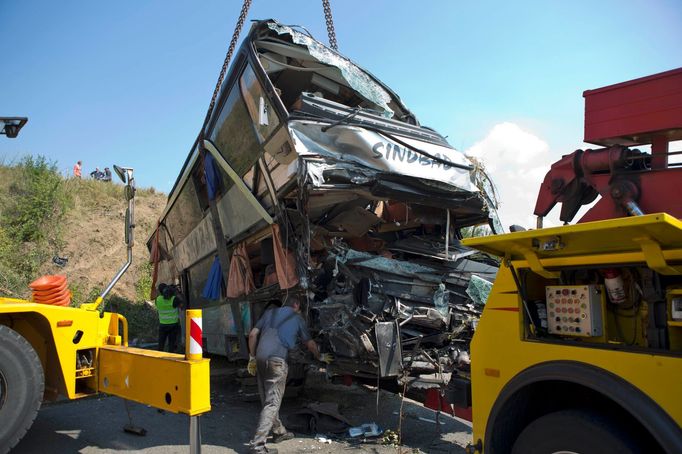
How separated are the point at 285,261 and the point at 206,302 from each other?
2964mm

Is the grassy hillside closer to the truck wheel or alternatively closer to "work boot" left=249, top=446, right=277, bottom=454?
"work boot" left=249, top=446, right=277, bottom=454

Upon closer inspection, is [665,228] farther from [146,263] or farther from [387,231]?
[146,263]

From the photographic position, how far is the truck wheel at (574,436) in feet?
7.02

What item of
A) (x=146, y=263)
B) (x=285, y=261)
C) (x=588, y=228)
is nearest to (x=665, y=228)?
(x=588, y=228)

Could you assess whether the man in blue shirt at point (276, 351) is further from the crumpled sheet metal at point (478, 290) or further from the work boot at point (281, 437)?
the crumpled sheet metal at point (478, 290)

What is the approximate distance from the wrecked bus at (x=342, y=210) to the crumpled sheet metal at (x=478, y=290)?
0.01m

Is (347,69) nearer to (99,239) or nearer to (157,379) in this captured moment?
(157,379)

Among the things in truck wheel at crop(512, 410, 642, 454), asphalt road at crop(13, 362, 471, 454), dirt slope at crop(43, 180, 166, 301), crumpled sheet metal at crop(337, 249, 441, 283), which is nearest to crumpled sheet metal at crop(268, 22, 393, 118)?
crumpled sheet metal at crop(337, 249, 441, 283)

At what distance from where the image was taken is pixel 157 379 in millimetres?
3494

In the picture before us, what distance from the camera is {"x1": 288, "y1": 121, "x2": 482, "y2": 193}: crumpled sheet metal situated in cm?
496

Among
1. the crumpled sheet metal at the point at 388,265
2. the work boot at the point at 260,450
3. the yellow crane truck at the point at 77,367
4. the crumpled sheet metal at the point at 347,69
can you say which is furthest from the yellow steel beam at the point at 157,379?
the crumpled sheet metal at the point at 347,69

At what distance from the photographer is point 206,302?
792 cm

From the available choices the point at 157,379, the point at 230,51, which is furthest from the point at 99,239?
the point at 157,379

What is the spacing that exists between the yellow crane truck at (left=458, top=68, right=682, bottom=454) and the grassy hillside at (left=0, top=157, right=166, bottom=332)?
12692mm
